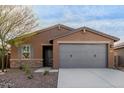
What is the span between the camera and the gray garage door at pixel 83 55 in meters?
24.8

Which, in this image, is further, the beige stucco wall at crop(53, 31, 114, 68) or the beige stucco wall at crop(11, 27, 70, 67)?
the beige stucco wall at crop(11, 27, 70, 67)

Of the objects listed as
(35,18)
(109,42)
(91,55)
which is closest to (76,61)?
(91,55)

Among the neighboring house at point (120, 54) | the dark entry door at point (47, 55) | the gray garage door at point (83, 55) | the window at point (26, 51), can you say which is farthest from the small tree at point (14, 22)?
the neighboring house at point (120, 54)

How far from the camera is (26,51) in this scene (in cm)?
2683

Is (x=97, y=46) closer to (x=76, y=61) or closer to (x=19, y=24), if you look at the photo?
(x=76, y=61)

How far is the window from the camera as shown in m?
26.8

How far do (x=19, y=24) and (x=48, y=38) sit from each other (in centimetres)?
468

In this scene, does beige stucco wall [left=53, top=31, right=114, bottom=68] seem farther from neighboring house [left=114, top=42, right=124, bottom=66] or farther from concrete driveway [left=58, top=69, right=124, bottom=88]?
concrete driveway [left=58, top=69, right=124, bottom=88]

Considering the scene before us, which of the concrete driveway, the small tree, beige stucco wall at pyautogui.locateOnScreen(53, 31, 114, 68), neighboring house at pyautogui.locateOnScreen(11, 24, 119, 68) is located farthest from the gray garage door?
the concrete driveway

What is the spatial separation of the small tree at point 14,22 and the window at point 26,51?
7.35 feet

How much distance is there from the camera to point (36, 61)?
26922mm

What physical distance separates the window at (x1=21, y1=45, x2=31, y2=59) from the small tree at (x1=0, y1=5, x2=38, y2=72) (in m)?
2.24
